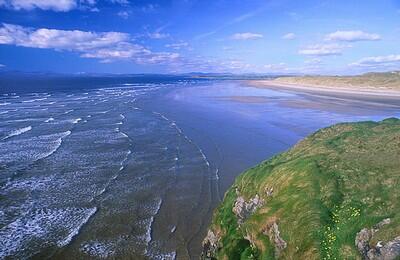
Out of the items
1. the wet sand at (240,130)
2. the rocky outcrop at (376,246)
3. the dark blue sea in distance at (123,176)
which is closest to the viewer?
the rocky outcrop at (376,246)

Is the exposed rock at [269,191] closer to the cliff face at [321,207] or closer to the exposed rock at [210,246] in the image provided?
the cliff face at [321,207]

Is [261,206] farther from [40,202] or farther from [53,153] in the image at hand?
[53,153]

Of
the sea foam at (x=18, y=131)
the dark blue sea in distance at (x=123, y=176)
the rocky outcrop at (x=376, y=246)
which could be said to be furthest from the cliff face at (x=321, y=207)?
the sea foam at (x=18, y=131)

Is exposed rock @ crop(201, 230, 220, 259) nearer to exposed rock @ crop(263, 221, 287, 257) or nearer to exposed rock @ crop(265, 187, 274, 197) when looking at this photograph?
exposed rock @ crop(265, 187, 274, 197)

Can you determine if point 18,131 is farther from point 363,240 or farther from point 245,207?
point 363,240

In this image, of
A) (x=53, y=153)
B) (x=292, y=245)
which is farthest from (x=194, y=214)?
(x=53, y=153)

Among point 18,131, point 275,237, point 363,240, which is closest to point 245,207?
point 275,237

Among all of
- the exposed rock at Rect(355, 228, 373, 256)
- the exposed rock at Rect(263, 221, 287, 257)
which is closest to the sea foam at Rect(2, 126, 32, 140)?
the exposed rock at Rect(263, 221, 287, 257)
